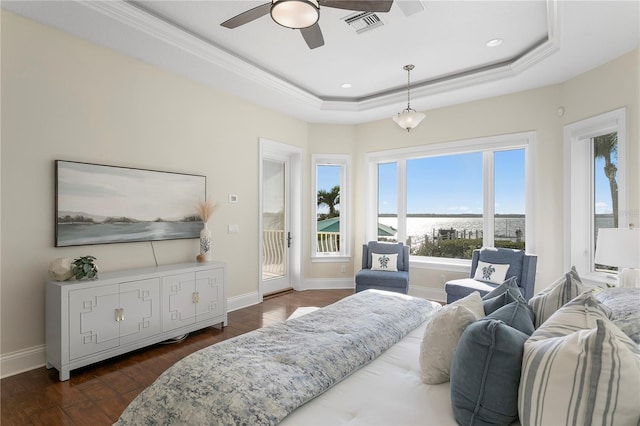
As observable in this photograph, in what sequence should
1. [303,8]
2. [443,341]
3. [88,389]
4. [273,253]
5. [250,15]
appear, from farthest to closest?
[273,253] < [88,389] < [250,15] < [303,8] < [443,341]

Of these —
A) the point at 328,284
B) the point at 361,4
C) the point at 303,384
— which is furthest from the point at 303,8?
the point at 328,284

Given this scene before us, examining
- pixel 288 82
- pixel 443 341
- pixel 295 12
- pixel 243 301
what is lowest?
pixel 243 301

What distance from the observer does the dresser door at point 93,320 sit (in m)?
2.57

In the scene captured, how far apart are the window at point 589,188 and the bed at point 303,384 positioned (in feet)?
8.01

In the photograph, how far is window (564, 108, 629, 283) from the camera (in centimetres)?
354

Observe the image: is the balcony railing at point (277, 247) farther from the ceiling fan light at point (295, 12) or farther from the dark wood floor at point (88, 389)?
the ceiling fan light at point (295, 12)

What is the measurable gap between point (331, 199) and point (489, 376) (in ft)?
15.8

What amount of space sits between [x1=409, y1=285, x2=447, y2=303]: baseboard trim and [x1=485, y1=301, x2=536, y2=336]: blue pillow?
3.67m

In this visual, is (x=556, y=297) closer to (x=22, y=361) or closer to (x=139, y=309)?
(x=139, y=309)

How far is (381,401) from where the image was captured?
1.34 m

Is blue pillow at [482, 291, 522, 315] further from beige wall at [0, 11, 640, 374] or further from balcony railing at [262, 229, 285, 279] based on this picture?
balcony railing at [262, 229, 285, 279]

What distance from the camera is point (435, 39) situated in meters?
3.28

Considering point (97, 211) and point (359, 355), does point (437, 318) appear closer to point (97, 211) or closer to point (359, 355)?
point (359, 355)

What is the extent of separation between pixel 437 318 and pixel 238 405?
3.06ft
